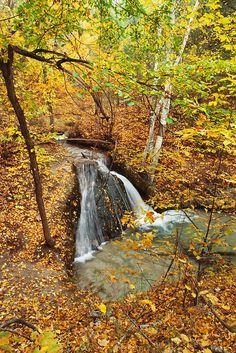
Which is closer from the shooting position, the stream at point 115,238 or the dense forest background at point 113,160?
the dense forest background at point 113,160

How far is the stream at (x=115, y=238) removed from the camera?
7.88m

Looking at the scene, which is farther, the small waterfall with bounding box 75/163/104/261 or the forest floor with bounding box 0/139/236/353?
the small waterfall with bounding box 75/163/104/261

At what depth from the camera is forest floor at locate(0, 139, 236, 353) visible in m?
4.18

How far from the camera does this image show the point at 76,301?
21.3ft

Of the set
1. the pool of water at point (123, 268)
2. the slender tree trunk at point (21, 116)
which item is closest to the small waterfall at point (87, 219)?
the pool of water at point (123, 268)

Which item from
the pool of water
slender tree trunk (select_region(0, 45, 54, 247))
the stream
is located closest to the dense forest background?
slender tree trunk (select_region(0, 45, 54, 247))

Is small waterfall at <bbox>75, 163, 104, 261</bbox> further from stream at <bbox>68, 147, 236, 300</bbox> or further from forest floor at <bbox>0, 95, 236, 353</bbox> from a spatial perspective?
forest floor at <bbox>0, 95, 236, 353</bbox>

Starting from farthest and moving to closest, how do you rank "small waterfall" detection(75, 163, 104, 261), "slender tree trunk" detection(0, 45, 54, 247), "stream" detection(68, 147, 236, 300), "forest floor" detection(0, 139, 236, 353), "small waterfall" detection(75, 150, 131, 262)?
"small waterfall" detection(75, 150, 131, 262) → "small waterfall" detection(75, 163, 104, 261) → "stream" detection(68, 147, 236, 300) → "slender tree trunk" detection(0, 45, 54, 247) → "forest floor" detection(0, 139, 236, 353)

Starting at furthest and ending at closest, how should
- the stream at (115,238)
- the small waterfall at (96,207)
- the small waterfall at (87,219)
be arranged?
the small waterfall at (96,207) < the small waterfall at (87,219) < the stream at (115,238)

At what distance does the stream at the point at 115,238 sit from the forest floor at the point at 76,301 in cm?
70

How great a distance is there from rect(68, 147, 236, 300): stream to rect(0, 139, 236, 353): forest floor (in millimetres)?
696

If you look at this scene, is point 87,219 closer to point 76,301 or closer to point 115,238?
point 115,238

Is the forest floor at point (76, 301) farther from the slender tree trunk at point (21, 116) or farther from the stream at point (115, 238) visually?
the slender tree trunk at point (21, 116)

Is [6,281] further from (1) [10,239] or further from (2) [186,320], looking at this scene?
(2) [186,320]
